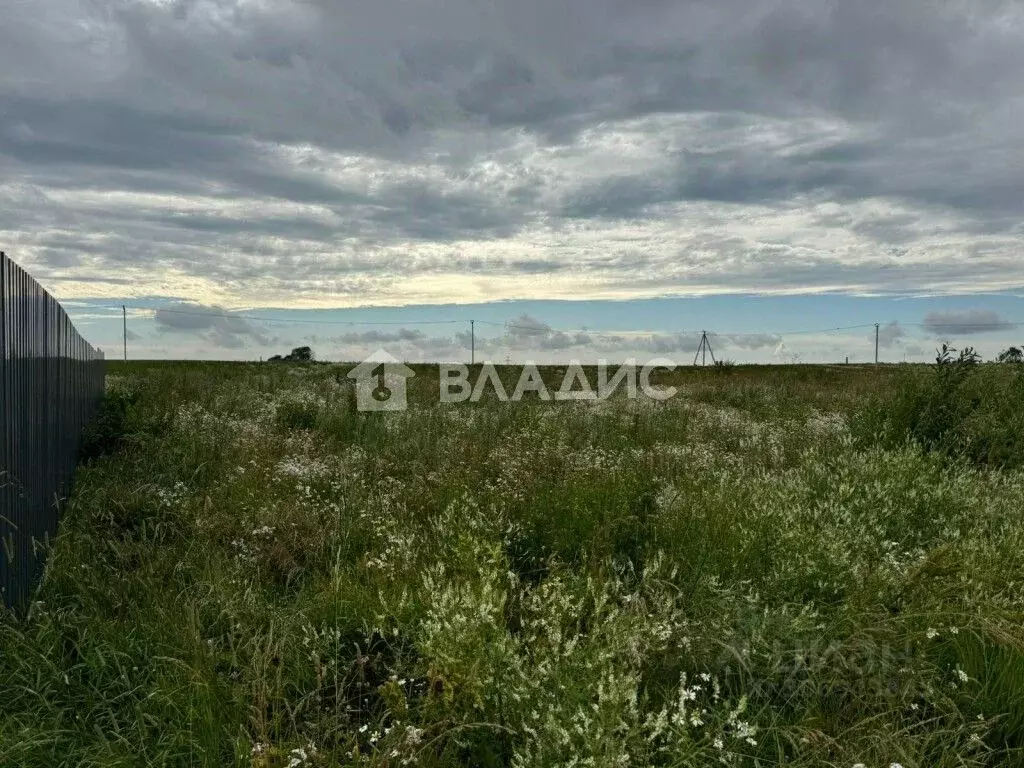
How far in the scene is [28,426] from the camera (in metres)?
5.56

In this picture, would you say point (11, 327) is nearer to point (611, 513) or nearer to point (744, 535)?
point (611, 513)

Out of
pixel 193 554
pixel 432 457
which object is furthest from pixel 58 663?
pixel 432 457

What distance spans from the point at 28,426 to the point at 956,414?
9597 mm

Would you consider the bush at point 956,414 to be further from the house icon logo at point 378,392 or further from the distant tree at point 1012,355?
the house icon logo at point 378,392

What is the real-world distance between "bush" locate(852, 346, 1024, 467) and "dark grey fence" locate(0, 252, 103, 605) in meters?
8.23

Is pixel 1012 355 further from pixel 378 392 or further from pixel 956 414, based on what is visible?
pixel 378 392

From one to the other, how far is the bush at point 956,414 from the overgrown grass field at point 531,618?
150 mm

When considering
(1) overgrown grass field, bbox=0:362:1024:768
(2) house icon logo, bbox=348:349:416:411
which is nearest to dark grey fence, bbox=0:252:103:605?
(1) overgrown grass field, bbox=0:362:1024:768

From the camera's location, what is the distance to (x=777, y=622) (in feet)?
12.5

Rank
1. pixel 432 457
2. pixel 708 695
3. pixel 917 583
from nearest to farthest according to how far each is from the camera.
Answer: pixel 708 695 < pixel 917 583 < pixel 432 457

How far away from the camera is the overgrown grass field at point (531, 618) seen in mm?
3152

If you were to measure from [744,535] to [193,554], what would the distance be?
375cm

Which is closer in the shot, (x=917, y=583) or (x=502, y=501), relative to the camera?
(x=917, y=583)

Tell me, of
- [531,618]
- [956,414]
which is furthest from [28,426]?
[956,414]
